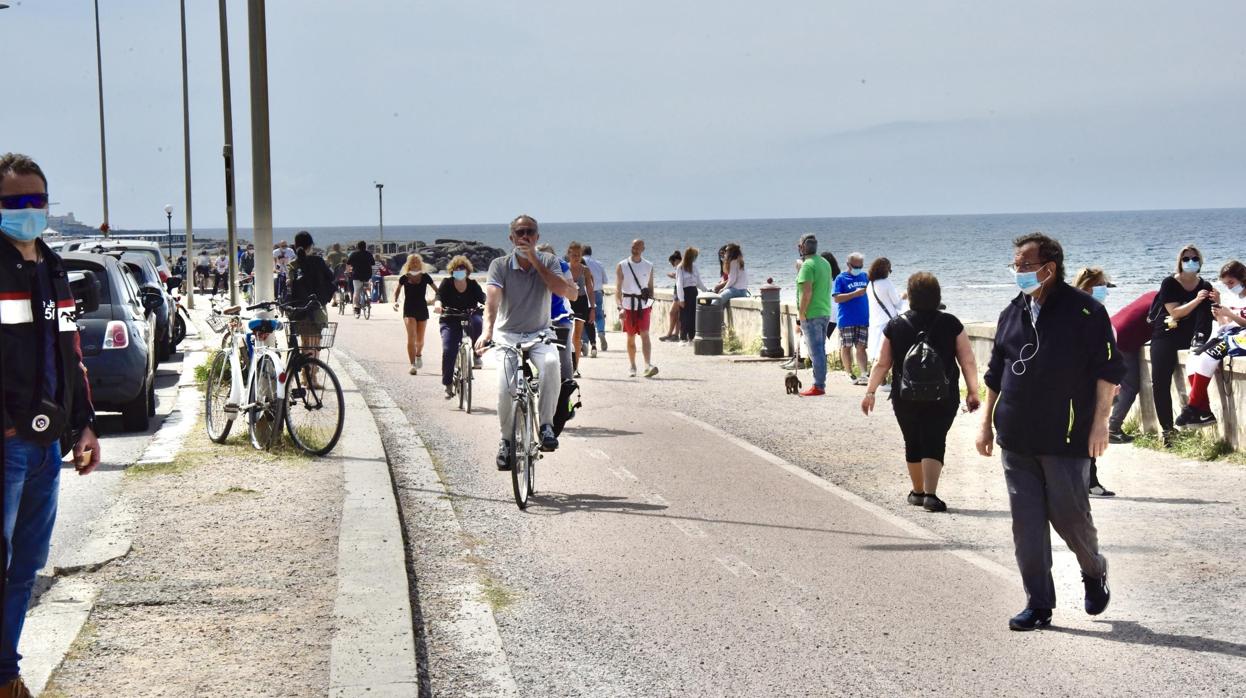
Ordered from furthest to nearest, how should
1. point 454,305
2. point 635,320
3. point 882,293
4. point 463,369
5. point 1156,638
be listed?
point 635,320 < point 454,305 < point 882,293 < point 463,369 < point 1156,638

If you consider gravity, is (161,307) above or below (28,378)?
below

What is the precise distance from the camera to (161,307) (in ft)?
66.2

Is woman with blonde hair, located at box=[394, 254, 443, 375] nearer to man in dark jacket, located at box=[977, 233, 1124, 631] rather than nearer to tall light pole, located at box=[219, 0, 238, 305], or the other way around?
tall light pole, located at box=[219, 0, 238, 305]

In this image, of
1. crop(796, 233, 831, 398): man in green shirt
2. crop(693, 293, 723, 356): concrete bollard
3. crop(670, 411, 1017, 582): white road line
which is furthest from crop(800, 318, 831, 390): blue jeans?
crop(693, 293, 723, 356): concrete bollard

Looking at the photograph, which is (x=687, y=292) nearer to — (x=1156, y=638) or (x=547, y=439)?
(x=547, y=439)

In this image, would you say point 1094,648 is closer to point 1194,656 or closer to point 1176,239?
point 1194,656

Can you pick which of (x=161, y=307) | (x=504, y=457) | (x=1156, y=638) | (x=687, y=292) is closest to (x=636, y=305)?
(x=687, y=292)

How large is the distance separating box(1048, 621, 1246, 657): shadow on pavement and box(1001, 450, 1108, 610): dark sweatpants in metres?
0.23

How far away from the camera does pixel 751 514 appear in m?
9.10

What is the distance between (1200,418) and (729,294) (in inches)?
494

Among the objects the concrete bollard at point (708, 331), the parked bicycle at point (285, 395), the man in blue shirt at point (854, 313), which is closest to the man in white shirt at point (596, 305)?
the concrete bollard at point (708, 331)

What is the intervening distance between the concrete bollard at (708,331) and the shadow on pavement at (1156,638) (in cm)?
1594

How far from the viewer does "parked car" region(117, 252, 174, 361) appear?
20.4 metres

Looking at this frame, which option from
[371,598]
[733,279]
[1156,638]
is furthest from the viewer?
[733,279]
